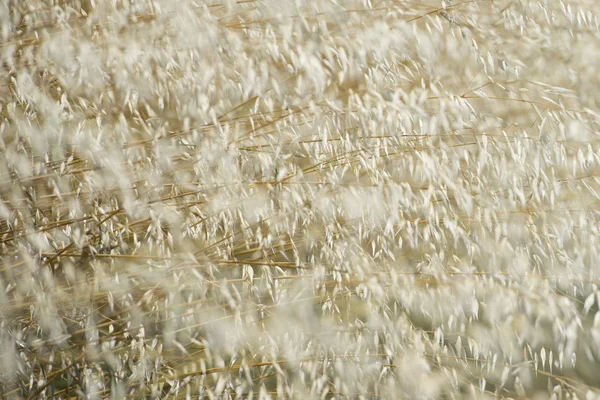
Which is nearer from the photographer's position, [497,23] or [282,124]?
[282,124]

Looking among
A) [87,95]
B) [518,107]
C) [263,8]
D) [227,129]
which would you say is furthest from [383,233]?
[518,107]

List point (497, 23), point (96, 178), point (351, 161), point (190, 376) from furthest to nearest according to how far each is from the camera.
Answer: point (497, 23) → point (351, 161) → point (190, 376) → point (96, 178)

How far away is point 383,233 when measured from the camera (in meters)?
1.09

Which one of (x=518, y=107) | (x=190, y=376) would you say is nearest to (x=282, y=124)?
(x=190, y=376)

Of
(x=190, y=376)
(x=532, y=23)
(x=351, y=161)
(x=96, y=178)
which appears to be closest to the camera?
(x=96, y=178)

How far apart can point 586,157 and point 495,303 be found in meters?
0.40

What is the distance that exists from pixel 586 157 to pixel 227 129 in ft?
2.62

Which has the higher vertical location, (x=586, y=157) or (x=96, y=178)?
(x=96, y=178)

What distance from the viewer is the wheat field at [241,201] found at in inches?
34.7

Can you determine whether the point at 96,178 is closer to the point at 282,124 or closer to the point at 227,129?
the point at 227,129

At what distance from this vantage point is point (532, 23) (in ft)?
4.26

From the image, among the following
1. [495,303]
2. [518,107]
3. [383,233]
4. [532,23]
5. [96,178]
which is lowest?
[495,303]

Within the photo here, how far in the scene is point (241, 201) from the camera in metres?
1.01

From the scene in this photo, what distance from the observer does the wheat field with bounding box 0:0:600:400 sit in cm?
88
